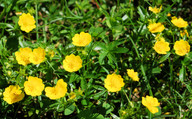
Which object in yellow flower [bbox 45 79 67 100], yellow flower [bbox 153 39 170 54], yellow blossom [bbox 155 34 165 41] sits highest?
yellow blossom [bbox 155 34 165 41]

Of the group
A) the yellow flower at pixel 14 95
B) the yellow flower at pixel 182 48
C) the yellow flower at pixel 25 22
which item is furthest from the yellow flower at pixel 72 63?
the yellow flower at pixel 182 48

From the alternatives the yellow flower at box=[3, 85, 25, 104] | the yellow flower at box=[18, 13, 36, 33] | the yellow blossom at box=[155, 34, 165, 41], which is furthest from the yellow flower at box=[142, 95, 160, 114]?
the yellow flower at box=[18, 13, 36, 33]

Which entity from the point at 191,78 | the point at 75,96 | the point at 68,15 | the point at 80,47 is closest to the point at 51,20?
the point at 68,15

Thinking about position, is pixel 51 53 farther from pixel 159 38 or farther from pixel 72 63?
pixel 159 38

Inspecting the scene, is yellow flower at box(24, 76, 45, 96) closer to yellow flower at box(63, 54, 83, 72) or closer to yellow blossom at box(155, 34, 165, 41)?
yellow flower at box(63, 54, 83, 72)

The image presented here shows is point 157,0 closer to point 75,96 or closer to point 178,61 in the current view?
point 178,61

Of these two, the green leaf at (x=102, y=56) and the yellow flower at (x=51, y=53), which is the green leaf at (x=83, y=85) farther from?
the yellow flower at (x=51, y=53)

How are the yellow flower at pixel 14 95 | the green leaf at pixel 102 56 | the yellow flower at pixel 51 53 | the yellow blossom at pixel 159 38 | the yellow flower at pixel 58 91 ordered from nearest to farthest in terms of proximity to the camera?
the yellow flower at pixel 58 91 → the yellow flower at pixel 14 95 → the yellow flower at pixel 51 53 → the green leaf at pixel 102 56 → the yellow blossom at pixel 159 38
